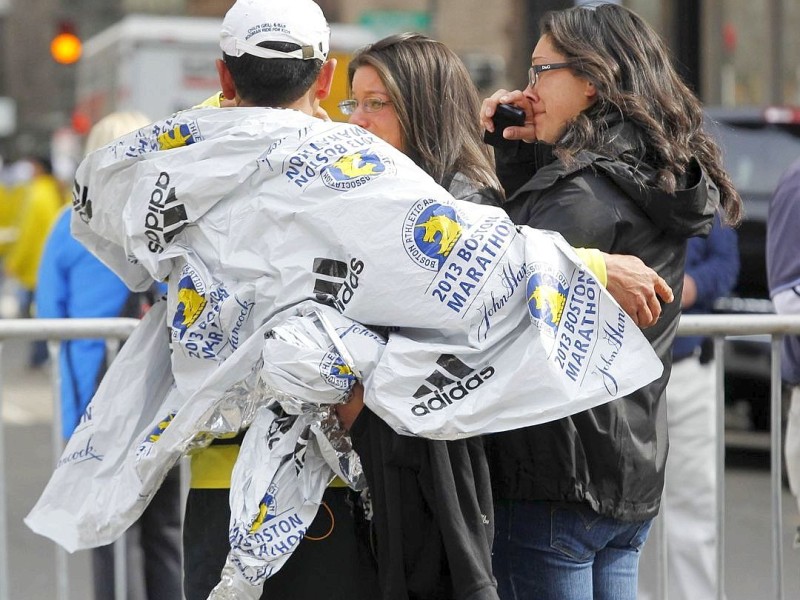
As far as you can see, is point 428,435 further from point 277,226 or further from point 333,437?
point 277,226

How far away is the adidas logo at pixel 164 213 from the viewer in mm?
2637

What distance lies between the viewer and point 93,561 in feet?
16.1

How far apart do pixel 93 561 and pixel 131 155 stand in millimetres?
2582

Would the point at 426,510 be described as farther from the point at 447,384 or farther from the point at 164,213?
the point at 164,213

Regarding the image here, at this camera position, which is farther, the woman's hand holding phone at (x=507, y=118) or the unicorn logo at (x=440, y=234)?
the woman's hand holding phone at (x=507, y=118)

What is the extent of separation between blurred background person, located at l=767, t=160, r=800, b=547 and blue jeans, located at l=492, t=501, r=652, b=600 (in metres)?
1.59

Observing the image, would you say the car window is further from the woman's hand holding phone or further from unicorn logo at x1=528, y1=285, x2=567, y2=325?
unicorn logo at x1=528, y1=285, x2=567, y2=325

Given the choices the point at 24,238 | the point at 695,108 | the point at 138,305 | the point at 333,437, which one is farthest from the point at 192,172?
the point at 24,238

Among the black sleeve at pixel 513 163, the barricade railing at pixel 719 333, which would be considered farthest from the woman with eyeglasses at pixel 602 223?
the barricade railing at pixel 719 333

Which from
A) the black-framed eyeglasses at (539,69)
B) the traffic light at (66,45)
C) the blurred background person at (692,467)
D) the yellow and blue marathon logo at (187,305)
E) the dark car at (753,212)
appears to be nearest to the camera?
the yellow and blue marathon logo at (187,305)

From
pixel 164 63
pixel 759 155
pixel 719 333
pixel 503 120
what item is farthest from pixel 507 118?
pixel 164 63

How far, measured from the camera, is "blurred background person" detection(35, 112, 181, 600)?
482cm

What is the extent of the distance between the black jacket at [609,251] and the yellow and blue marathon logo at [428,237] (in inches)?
11.5

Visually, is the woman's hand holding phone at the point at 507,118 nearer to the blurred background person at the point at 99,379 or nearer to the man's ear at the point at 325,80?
the man's ear at the point at 325,80
